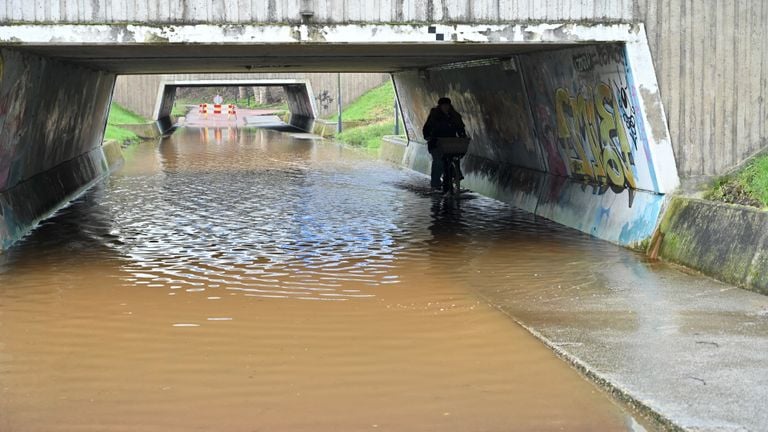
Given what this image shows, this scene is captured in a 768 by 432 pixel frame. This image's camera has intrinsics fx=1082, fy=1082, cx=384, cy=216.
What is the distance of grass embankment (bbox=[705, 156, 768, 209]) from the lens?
12359mm

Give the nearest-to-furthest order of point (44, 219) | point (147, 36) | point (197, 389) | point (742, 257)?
point (197, 389) → point (742, 257) → point (147, 36) → point (44, 219)

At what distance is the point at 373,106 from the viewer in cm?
4903

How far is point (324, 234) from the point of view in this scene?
51.7 feet

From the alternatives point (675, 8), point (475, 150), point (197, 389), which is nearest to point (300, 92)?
point (475, 150)

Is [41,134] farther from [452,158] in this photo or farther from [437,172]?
[437,172]

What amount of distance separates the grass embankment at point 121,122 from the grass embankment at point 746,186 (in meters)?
28.2

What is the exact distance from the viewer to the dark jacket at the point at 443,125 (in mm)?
21047

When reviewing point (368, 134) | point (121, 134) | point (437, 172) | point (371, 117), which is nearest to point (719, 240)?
point (437, 172)

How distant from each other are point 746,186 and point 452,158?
8.82 m

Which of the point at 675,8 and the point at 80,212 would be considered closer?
the point at 675,8

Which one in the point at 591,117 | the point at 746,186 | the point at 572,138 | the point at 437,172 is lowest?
the point at 437,172

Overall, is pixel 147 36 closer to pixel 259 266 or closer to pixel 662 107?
pixel 259 266

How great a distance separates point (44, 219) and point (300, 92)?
40.3 meters

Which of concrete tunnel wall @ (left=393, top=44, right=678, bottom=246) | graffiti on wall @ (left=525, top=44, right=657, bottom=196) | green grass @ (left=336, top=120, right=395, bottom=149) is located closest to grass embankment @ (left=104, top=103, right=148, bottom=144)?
green grass @ (left=336, top=120, right=395, bottom=149)
